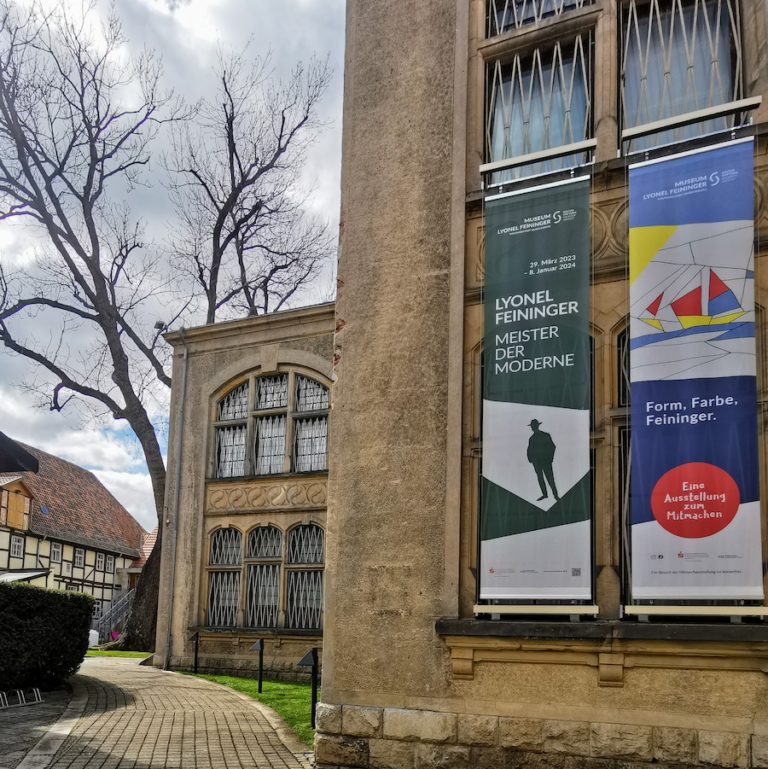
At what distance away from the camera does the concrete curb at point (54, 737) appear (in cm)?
970

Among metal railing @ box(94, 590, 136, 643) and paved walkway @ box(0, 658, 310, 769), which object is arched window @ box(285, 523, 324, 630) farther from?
metal railing @ box(94, 590, 136, 643)

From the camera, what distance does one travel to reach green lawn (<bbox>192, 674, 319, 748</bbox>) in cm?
1217

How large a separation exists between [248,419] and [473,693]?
12.7 m

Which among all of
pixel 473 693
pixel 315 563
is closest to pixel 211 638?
pixel 315 563

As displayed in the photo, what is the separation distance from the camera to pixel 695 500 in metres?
8.45

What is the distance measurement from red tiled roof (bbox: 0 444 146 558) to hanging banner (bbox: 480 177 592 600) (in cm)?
4040

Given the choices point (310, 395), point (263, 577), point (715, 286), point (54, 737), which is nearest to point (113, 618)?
point (263, 577)

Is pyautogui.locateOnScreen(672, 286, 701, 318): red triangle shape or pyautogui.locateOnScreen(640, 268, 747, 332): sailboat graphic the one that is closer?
pyautogui.locateOnScreen(640, 268, 747, 332): sailboat graphic

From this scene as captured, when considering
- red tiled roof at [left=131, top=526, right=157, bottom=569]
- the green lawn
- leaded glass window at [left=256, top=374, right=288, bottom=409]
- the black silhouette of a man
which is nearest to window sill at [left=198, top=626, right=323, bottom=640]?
the green lawn

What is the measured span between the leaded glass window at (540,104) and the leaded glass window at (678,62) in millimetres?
470

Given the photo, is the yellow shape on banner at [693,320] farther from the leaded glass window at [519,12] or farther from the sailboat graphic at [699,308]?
the leaded glass window at [519,12]

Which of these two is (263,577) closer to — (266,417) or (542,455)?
(266,417)

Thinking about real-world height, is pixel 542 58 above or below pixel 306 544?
above

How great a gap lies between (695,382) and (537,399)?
1548mm
